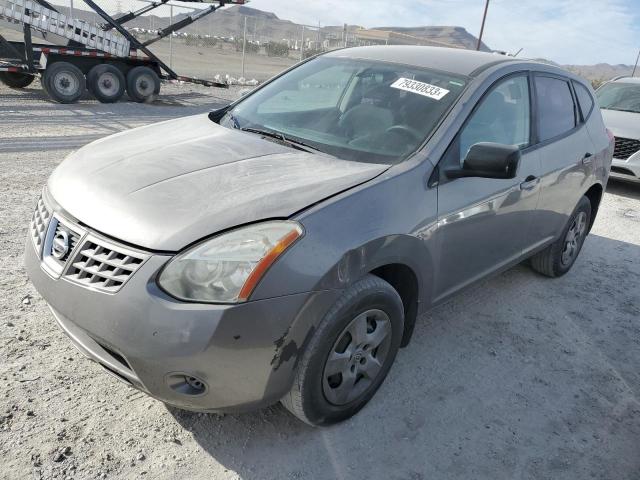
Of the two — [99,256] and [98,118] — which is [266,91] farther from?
[98,118]

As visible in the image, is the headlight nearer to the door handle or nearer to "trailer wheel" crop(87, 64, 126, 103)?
the door handle

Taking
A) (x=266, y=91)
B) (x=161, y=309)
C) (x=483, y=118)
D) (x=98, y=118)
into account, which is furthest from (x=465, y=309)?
(x=98, y=118)

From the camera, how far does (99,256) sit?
2076mm

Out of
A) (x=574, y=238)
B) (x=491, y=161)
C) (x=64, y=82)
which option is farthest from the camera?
(x=64, y=82)

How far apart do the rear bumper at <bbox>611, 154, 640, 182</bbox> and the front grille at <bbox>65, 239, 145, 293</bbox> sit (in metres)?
7.54

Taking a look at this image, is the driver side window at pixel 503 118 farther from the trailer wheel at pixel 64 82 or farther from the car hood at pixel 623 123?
the trailer wheel at pixel 64 82

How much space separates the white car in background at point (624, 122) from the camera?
7.62 metres

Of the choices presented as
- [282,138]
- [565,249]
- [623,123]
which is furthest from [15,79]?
[565,249]

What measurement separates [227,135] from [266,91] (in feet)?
2.66

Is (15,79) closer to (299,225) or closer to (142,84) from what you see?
(142,84)

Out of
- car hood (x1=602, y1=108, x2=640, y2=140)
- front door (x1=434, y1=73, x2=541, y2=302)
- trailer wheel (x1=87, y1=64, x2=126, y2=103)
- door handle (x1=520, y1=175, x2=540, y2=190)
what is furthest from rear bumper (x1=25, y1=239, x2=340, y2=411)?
trailer wheel (x1=87, y1=64, x2=126, y2=103)

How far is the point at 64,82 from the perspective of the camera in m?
11.3

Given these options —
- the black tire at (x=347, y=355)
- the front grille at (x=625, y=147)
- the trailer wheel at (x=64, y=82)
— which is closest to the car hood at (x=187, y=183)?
the black tire at (x=347, y=355)

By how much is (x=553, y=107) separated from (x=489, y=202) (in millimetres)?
1335
